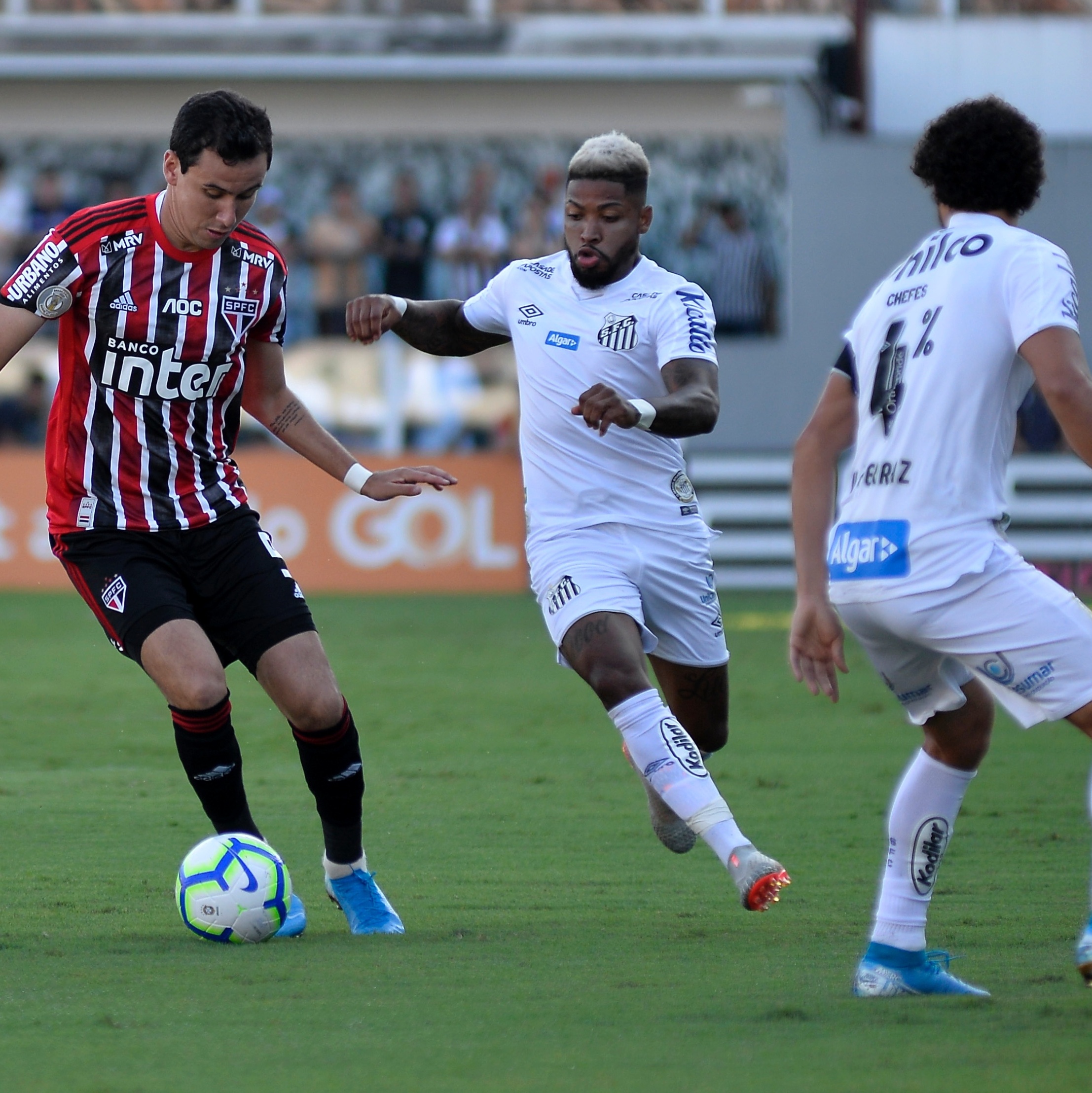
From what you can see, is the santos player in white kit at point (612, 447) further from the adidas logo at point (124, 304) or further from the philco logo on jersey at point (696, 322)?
the adidas logo at point (124, 304)

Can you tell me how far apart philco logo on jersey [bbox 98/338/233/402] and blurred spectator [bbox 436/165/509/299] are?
13.3 m

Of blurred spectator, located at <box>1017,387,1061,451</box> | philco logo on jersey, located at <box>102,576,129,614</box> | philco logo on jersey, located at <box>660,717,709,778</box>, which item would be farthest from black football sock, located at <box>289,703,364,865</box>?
blurred spectator, located at <box>1017,387,1061,451</box>

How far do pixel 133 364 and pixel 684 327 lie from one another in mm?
1670

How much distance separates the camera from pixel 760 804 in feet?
25.3

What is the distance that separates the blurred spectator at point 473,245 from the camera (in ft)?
62.7

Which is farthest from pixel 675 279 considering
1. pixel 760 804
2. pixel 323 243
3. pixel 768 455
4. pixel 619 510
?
pixel 323 243

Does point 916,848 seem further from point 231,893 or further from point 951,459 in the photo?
point 231,893

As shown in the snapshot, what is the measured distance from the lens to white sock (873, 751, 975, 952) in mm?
4602

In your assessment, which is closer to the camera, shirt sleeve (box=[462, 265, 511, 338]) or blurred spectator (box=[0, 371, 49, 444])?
shirt sleeve (box=[462, 265, 511, 338])

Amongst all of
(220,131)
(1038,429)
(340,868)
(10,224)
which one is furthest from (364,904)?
(10,224)

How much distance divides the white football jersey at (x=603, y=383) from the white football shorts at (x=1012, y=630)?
1.63 meters

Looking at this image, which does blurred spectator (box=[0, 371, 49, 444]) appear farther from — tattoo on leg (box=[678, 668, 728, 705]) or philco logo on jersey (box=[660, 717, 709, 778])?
philco logo on jersey (box=[660, 717, 709, 778])

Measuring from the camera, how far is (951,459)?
426 cm

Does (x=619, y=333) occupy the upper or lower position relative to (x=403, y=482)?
upper
